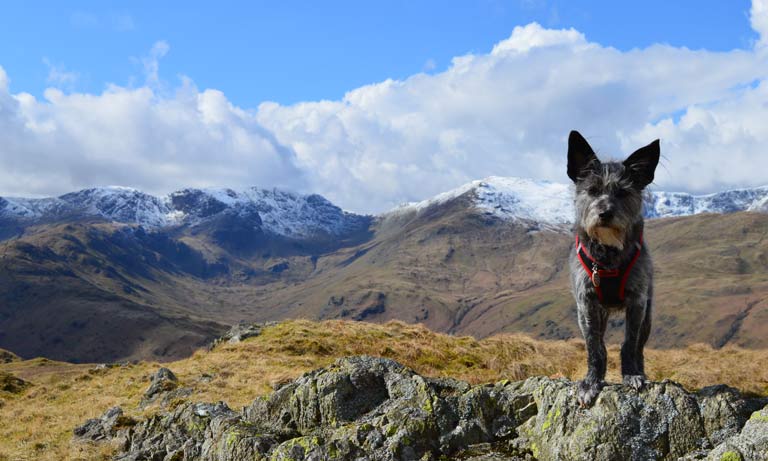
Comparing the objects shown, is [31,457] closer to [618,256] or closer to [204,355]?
[204,355]

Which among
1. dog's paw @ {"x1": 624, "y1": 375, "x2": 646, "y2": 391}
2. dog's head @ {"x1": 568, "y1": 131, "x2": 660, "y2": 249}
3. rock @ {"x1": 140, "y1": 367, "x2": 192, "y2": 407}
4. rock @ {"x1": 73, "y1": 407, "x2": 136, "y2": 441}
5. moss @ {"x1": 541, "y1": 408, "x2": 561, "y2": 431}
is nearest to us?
dog's head @ {"x1": 568, "y1": 131, "x2": 660, "y2": 249}

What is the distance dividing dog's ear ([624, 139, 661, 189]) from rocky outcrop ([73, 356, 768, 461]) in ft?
9.56

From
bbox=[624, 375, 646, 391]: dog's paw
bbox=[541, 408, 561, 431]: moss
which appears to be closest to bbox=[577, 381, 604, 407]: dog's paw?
bbox=[624, 375, 646, 391]: dog's paw

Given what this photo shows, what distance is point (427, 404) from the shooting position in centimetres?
938

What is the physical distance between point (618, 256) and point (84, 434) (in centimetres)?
1811

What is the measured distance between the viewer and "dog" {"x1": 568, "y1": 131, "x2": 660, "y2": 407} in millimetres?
7094

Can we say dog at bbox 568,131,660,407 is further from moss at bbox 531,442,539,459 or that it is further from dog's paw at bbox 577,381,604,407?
moss at bbox 531,442,539,459

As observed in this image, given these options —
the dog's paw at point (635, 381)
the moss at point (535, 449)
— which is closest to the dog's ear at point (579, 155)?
the dog's paw at point (635, 381)

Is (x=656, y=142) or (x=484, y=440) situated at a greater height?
(x=656, y=142)

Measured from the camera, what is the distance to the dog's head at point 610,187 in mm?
6961

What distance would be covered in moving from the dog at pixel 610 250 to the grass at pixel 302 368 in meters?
5.54

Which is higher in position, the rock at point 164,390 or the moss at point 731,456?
the moss at point 731,456

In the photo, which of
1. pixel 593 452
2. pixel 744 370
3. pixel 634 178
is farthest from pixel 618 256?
pixel 744 370

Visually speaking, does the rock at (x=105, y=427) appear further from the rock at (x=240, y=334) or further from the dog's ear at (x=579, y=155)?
the dog's ear at (x=579, y=155)
